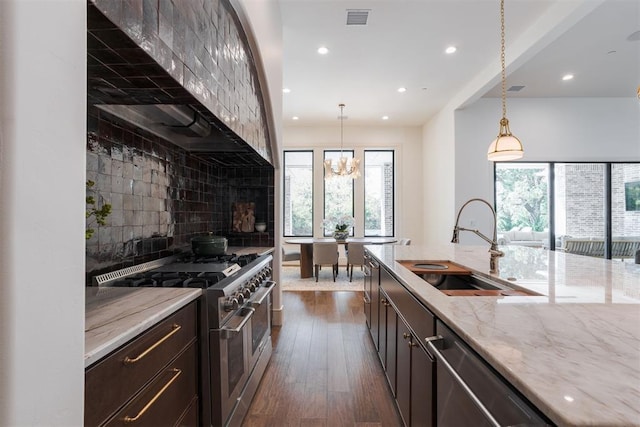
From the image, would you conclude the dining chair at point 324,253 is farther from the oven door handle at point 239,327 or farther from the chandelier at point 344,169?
the oven door handle at point 239,327

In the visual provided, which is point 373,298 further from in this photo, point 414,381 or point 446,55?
point 446,55

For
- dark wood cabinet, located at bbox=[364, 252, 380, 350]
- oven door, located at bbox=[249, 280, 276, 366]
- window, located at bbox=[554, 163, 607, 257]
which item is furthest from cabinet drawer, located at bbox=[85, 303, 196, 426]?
window, located at bbox=[554, 163, 607, 257]

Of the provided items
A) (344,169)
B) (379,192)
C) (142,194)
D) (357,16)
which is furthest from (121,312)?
(379,192)

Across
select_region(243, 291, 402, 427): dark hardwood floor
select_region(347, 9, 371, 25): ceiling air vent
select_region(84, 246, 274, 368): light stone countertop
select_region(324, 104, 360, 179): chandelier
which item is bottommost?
select_region(243, 291, 402, 427): dark hardwood floor

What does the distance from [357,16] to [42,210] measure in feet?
11.7

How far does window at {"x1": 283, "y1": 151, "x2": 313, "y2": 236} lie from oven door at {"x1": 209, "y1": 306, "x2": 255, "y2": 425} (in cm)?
556

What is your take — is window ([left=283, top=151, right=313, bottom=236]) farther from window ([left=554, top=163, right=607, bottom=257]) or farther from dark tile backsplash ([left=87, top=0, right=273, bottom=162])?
dark tile backsplash ([left=87, top=0, right=273, bottom=162])

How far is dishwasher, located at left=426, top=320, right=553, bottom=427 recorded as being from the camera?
0.66 metres

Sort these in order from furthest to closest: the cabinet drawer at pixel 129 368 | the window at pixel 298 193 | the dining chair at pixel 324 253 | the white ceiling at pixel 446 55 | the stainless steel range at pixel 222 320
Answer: the window at pixel 298 193
the dining chair at pixel 324 253
the white ceiling at pixel 446 55
the stainless steel range at pixel 222 320
the cabinet drawer at pixel 129 368

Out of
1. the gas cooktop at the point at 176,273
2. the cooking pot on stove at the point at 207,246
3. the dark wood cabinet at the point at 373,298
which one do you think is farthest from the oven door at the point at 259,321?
the dark wood cabinet at the point at 373,298

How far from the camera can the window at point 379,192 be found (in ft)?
24.5

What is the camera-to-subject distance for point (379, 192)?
24.6ft

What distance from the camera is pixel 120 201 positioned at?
1.67 m

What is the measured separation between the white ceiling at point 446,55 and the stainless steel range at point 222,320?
2.76 metres
